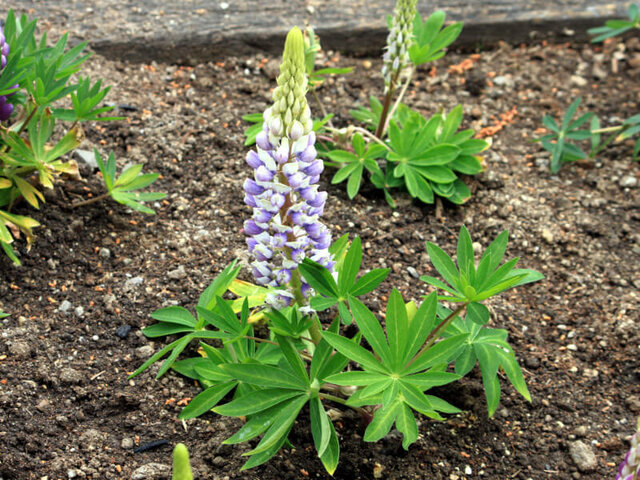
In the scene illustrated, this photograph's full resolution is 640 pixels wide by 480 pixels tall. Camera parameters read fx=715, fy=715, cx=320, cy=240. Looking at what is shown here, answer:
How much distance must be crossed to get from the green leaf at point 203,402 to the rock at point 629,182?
7.12 ft

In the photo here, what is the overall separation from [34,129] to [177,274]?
2.28 feet

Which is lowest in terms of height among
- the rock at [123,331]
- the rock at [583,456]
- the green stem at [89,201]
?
the rock at [583,456]

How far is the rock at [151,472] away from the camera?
1952 mm

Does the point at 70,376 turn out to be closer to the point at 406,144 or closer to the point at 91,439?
the point at 91,439

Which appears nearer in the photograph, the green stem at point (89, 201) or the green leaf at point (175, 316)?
the green leaf at point (175, 316)

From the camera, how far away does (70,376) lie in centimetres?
220

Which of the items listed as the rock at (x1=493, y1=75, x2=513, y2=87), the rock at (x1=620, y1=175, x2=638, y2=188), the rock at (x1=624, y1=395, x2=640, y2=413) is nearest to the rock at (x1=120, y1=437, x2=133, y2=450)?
the rock at (x1=624, y1=395, x2=640, y2=413)

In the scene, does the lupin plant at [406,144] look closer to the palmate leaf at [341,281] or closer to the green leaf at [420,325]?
the palmate leaf at [341,281]

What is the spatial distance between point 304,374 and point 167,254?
95 centimetres

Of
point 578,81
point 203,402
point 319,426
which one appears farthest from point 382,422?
point 578,81

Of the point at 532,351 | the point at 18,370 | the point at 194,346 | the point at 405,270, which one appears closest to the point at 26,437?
the point at 18,370

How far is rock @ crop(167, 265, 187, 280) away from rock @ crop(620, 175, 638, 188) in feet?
6.63

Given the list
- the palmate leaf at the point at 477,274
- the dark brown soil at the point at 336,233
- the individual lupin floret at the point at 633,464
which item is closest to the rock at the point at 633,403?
the dark brown soil at the point at 336,233

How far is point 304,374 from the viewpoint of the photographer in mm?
1909
